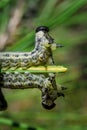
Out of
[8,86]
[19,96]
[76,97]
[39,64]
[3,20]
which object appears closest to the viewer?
[39,64]

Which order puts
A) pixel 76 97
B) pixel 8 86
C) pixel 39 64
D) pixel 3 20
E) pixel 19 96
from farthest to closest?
pixel 76 97 → pixel 19 96 → pixel 3 20 → pixel 8 86 → pixel 39 64

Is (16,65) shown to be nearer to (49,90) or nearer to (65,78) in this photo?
(49,90)

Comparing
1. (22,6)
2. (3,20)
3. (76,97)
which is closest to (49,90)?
(3,20)

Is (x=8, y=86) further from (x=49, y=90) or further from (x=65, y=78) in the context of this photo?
(x=65, y=78)

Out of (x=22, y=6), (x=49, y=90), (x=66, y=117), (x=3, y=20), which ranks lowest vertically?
(x=49, y=90)

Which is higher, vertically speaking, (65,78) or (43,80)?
(65,78)

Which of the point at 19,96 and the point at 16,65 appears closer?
the point at 16,65
